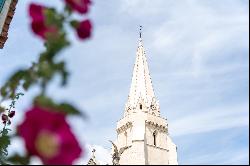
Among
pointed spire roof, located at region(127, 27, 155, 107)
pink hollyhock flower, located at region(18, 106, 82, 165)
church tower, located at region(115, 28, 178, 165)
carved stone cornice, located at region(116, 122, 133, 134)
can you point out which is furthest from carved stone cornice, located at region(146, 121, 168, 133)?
pink hollyhock flower, located at region(18, 106, 82, 165)

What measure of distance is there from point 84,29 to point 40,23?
0.97 feet

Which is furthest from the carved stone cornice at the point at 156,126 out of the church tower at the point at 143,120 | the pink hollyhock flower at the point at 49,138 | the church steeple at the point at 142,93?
the pink hollyhock flower at the point at 49,138

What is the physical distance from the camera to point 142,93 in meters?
51.9

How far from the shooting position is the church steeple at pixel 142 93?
168ft

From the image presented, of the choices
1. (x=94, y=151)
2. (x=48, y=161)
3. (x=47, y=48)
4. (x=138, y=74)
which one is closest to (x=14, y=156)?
(x=48, y=161)

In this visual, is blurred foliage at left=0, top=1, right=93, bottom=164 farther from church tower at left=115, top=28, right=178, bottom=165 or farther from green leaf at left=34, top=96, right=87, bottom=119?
church tower at left=115, top=28, right=178, bottom=165

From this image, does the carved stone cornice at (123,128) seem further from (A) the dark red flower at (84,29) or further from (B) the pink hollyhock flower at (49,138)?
(B) the pink hollyhock flower at (49,138)

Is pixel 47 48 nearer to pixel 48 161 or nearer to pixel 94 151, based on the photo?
pixel 48 161

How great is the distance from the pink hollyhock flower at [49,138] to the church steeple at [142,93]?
48.4 metres

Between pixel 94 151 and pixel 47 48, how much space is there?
4139cm

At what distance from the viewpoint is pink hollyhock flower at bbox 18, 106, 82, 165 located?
197 cm

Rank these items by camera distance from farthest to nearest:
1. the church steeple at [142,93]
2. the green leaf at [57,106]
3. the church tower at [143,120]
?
the church steeple at [142,93] < the church tower at [143,120] < the green leaf at [57,106]

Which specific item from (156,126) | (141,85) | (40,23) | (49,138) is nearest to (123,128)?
(156,126)

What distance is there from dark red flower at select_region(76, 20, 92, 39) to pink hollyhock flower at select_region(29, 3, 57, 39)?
19cm
